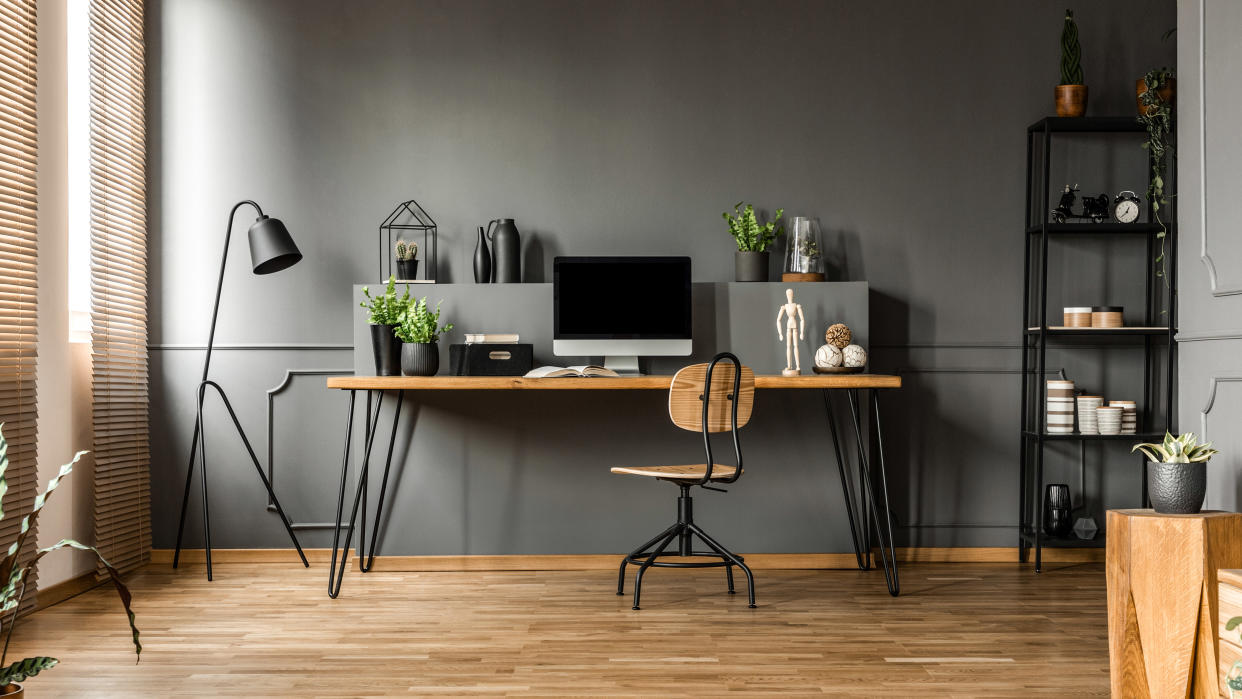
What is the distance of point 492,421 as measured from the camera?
4.08m

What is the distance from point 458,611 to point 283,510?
131cm

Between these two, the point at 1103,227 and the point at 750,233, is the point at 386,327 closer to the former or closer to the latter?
the point at 750,233

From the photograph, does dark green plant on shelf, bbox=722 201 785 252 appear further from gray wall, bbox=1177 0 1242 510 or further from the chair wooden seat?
gray wall, bbox=1177 0 1242 510

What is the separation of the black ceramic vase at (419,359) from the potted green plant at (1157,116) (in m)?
3.04

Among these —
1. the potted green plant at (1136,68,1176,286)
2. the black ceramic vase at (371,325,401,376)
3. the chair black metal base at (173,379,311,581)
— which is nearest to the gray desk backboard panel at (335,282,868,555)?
the black ceramic vase at (371,325,401,376)

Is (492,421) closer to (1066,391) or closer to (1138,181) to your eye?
(1066,391)

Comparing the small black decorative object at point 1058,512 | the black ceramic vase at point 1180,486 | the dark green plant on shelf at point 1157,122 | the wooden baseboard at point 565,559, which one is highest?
the dark green plant on shelf at point 1157,122

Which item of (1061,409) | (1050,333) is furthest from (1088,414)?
(1050,333)

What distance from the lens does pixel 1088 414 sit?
13.0 feet

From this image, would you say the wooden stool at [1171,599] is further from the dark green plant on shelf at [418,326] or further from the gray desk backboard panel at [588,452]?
the dark green plant on shelf at [418,326]

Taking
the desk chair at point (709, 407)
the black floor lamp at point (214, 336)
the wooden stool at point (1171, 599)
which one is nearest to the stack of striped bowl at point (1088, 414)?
the desk chair at point (709, 407)

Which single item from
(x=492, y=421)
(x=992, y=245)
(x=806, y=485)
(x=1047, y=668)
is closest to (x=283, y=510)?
(x=492, y=421)

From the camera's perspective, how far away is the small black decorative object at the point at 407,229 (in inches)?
163

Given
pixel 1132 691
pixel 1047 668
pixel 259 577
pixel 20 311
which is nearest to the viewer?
pixel 1132 691
